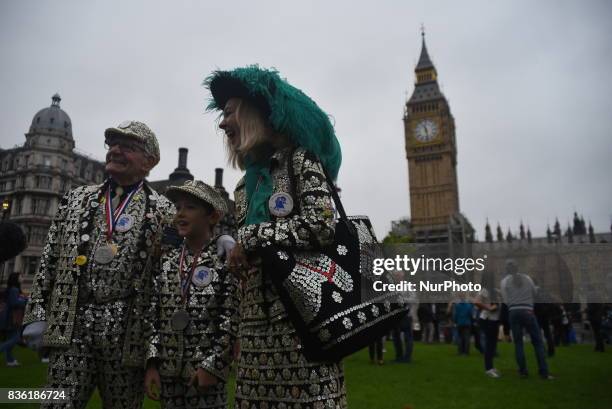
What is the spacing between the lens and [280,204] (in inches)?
85.4

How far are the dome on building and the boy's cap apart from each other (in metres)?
57.1

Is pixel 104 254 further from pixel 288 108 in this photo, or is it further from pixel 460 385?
pixel 460 385

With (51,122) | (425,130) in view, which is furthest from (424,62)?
(51,122)

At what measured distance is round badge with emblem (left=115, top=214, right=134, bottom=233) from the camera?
3.22 metres

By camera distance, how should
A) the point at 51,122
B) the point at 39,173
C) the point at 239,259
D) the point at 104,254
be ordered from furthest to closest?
the point at 51,122, the point at 39,173, the point at 104,254, the point at 239,259

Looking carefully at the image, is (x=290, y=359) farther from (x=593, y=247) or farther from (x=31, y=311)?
(x=593, y=247)

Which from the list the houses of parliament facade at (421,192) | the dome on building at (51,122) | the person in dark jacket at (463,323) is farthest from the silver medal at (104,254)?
the dome on building at (51,122)

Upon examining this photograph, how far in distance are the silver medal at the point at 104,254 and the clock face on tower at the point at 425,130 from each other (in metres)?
87.1

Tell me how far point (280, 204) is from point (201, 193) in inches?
57.2

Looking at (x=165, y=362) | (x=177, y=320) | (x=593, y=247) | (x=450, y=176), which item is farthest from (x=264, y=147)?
(x=450, y=176)

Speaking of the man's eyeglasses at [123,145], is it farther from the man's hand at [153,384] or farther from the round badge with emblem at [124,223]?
the man's hand at [153,384]

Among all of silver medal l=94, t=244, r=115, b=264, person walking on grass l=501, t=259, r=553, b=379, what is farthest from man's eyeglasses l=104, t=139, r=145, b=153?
person walking on grass l=501, t=259, r=553, b=379

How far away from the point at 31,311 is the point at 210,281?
1239 mm

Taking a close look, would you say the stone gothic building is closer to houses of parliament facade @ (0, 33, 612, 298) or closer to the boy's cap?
houses of parliament facade @ (0, 33, 612, 298)
